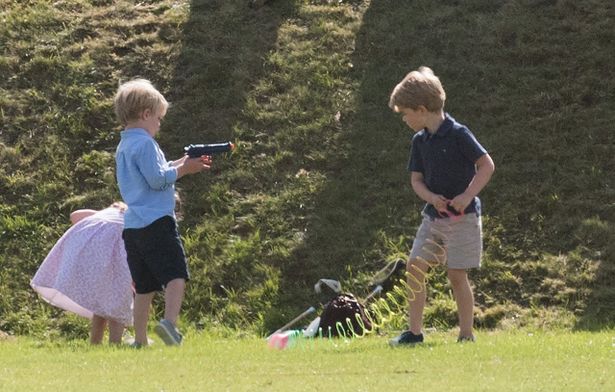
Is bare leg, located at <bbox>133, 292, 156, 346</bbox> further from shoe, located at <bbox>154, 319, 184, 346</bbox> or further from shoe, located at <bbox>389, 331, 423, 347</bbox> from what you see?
shoe, located at <bbox>389, 331, 423, 347</bbox>

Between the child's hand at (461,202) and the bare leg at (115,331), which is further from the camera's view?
the bare leg at (115,331)

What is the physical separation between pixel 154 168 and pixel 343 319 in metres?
Answer: 2.34

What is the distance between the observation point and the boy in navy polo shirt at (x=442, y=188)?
8273mm

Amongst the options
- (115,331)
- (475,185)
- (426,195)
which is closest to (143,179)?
(115,331)

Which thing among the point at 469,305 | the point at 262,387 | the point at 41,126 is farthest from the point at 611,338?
the point at 41,126

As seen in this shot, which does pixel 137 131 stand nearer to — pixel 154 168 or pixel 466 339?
pixel 154 168

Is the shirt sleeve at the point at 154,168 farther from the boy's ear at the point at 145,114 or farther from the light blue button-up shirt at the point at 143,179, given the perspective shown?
the boy's ear at the point at 145,114

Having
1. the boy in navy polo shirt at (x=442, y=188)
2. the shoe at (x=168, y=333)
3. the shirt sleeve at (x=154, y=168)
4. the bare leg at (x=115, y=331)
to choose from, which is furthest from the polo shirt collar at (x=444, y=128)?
the bare leg at (x=115, y=331)

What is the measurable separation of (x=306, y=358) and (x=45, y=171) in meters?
6.38

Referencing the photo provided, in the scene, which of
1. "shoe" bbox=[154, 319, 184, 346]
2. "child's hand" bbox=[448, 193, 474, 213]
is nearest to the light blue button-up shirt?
"shoe" bbox=[154, 319, 184, 346]

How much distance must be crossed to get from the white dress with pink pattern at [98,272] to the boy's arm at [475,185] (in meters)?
2.58

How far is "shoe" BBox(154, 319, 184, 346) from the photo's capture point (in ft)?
28.0

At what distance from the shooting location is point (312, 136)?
532 inches

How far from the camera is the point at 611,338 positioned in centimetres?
897
